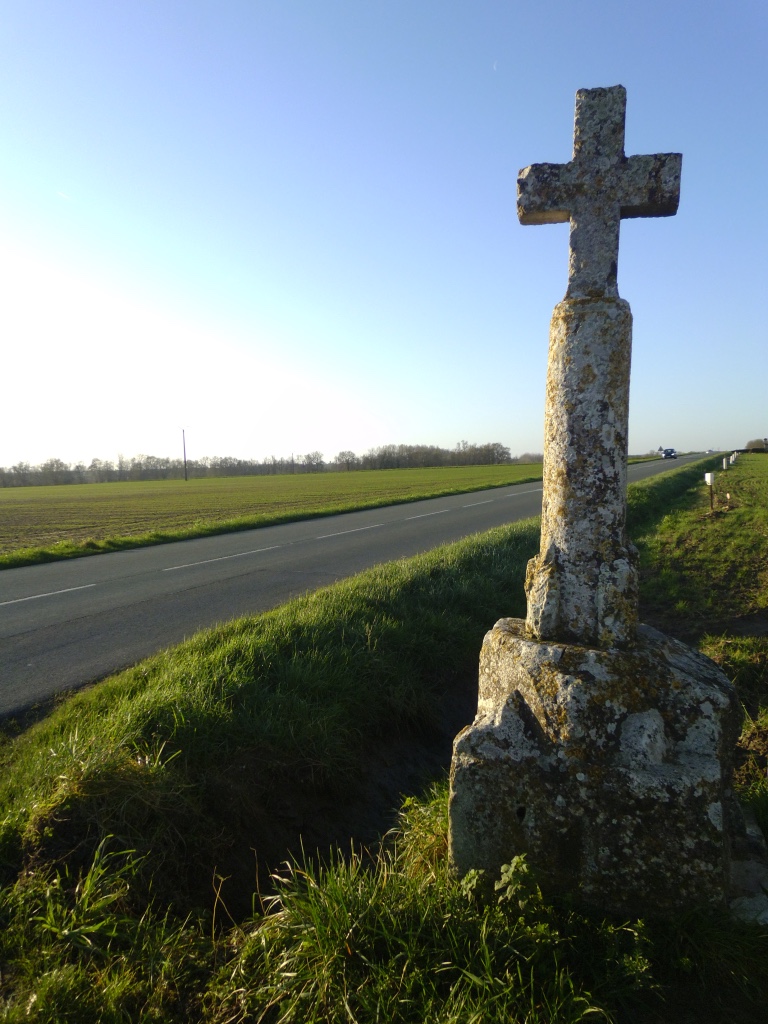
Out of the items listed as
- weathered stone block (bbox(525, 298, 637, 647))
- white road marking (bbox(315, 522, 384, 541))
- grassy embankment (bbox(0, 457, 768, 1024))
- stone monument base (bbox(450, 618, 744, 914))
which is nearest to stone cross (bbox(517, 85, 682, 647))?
weathered stone block (bbox(525, 298, 637, 647))

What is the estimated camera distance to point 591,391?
9.96 feet

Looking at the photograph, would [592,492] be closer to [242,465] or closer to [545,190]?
[545,190]

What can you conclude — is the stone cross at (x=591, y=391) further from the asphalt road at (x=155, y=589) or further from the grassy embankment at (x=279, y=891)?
the asphalt road at (x=155, y=589)

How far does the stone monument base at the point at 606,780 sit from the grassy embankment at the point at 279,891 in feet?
0.48

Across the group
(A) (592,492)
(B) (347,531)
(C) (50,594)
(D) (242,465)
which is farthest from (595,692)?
(D) (242,465)

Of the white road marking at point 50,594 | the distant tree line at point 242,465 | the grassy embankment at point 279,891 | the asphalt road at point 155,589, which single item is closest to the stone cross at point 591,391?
the grassy embankment at point 279,891

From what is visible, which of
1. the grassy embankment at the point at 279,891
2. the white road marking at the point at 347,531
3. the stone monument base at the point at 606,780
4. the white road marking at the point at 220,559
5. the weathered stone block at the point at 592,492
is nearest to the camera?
the grassy embankment at the point at 279,891

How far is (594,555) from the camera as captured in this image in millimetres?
3016

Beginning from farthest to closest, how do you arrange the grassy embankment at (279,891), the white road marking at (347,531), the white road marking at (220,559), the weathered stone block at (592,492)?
the white road marking at (347,531) → the white road marking at (220,559) → the weathered stone block at (592,492) → the grassy embankment at (279,891)

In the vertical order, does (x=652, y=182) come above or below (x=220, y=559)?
above

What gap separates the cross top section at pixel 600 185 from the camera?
10.3 ft

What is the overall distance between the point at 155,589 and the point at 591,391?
790 cm

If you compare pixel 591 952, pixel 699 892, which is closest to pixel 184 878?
pixel 591 952

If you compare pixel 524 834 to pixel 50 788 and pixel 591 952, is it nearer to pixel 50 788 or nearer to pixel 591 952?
pixel 591 952
